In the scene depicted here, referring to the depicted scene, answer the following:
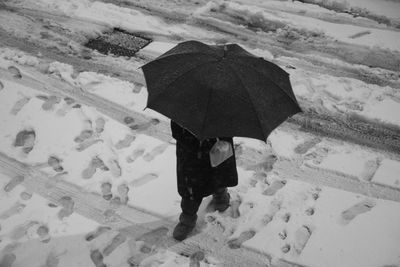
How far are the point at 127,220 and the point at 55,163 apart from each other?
36.5 inches

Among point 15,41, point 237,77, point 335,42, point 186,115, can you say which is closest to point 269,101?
point 237,77

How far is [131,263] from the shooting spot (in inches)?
126

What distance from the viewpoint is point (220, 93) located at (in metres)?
2.39

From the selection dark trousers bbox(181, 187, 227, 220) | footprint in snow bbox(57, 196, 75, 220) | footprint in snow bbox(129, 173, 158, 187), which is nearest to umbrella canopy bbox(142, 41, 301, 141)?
dark trousers bbox(181, 187, 227, 220)

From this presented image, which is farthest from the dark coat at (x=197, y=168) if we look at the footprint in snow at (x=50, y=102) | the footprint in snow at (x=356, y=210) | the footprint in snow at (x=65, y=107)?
the footprint in snow at (x=50, y=102)

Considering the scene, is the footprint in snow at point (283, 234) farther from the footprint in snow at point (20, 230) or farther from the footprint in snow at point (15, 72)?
the footprint in snow at point (15, 72)

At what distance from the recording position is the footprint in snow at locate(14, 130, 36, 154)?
13.2ft

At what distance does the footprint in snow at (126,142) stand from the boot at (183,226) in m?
1.09

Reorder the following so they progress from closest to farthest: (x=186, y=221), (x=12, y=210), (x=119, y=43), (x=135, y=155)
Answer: (x=186, y=221) → (x=12, y=210) → (x=135, y=155) → (x=119, y=43)

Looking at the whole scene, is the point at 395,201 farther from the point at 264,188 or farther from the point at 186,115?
the point at 186,115

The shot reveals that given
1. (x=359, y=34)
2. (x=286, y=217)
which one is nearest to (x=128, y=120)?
(x=286, y=217)

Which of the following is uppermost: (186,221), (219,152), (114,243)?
(219,152)

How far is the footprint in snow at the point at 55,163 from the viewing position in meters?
3.85

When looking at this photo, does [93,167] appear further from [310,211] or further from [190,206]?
[310,211]
